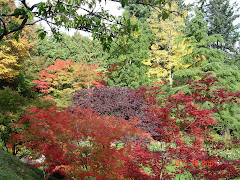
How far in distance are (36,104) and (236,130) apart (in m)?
12.1

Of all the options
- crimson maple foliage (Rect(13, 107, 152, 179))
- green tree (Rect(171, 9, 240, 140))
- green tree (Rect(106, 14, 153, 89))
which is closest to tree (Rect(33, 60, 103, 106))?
green tree (Rect(106, 14, 153, 89))

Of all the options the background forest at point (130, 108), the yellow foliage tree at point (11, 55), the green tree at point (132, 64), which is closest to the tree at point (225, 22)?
the background forest at point (130, 108)

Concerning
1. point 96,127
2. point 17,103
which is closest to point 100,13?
point 96,127

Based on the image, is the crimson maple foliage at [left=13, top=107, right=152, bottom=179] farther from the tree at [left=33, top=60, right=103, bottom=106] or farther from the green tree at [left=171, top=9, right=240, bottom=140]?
the tree at [left=33, top=60, right=103, bottom=106]

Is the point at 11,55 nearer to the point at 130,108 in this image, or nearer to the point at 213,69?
the point at 130,108

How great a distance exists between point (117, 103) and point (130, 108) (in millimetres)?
818

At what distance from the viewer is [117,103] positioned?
10.9 metres

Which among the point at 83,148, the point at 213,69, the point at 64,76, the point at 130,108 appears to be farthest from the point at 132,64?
the point at 83,148

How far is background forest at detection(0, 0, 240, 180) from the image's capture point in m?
4.34

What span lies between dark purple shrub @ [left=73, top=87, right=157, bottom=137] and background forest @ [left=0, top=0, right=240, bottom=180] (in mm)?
62

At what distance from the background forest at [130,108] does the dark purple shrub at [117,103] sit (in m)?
0.06

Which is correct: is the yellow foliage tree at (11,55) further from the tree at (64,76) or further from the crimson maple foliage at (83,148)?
the crimson maple foliage at (83,148)

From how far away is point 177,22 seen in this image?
677 inches

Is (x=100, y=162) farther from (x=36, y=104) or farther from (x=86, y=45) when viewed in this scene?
(x=86, y=45)
